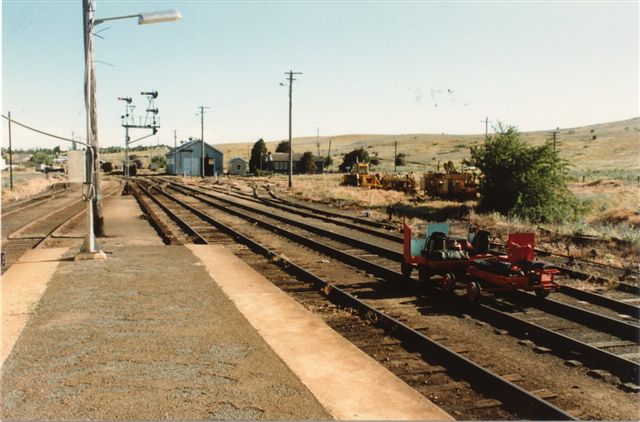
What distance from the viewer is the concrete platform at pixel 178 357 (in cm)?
599

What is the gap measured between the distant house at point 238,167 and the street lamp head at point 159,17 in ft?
309

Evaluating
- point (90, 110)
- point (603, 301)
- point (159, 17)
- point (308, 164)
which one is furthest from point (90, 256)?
point (308, 164)

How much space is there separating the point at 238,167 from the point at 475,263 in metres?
99.5

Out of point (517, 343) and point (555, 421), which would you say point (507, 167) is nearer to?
point (517, 343)

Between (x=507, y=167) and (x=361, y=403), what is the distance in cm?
2483

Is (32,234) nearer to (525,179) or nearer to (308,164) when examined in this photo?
(525,179)

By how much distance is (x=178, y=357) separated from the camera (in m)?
7.52

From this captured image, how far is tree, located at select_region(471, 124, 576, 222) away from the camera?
2731 cm

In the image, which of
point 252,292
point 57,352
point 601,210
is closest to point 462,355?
point 252,292

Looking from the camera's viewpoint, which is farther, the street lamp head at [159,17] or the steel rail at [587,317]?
the street lamp head at [159,17]

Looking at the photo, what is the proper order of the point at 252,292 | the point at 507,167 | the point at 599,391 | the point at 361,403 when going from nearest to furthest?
1. the point at 361,403
2. the point at 599,391
3. the point at 252,292
4. the point at 507,167

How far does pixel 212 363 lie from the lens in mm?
7301

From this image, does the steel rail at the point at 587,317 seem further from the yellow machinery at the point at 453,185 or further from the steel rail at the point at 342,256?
the yellow machinery at the point at 453,185

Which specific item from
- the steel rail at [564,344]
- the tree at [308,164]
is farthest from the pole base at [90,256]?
the tree at [308,164]
